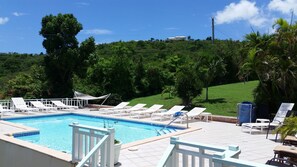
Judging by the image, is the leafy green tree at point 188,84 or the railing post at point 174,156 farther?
the leafy green tree at point 188,84

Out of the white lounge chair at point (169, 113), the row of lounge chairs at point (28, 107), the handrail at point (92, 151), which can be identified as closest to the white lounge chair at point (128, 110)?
the white lounge chair at point (169, 113)

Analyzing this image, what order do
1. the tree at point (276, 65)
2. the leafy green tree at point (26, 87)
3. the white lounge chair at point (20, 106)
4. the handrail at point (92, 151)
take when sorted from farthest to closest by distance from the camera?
the leafy green tree at point (26, 87), the white lounge chair at point (20, 106), the tree at point (276, 65), the handrail at point (92, 151)

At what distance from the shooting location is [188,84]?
17.0 meters

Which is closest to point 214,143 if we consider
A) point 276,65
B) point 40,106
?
→ point 276,65

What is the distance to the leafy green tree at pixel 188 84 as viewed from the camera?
1691cm

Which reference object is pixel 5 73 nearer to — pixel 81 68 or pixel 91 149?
pixel 81 68

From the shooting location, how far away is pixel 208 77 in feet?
60.5

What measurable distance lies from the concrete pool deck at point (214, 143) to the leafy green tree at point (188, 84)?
438 centimetres

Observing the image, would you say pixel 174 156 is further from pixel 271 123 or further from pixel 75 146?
pixel 271 123

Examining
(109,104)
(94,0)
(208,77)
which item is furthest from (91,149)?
(94,0)

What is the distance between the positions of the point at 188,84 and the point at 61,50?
905 centimetres

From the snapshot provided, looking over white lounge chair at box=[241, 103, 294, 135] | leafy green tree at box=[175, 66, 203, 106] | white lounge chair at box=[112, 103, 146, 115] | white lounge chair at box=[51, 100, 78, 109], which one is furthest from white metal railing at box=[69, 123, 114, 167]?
white lounge chair at box=[51, 100, 78, 109]

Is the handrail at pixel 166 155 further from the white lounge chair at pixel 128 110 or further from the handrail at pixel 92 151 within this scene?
the white lounge chair at pixel 128 110

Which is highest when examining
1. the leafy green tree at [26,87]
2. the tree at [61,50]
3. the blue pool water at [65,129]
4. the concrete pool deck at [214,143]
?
the tree at [61,50]
